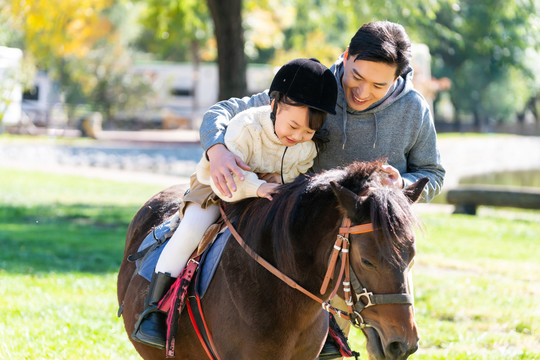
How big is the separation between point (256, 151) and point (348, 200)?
0.78 meters

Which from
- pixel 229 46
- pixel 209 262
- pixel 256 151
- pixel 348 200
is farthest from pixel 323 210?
pixel 229 46

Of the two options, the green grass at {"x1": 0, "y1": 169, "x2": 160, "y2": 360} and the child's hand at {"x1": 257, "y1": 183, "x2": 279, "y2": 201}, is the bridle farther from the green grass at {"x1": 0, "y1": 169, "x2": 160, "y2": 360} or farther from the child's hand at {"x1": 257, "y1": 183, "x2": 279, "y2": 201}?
the green grass at {"x1": 0, "y1": 169, "x2": 160, "y2": 360}

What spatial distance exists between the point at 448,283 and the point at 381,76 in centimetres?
568

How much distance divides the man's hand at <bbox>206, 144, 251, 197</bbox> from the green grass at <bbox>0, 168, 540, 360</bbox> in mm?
881

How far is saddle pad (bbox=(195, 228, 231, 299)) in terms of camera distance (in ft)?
10.8

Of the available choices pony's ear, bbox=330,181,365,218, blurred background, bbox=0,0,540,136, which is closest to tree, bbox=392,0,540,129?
blurred background, bbox=0,0,540,136

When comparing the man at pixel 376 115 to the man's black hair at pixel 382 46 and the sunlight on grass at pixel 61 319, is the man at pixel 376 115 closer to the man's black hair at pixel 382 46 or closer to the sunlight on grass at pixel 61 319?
the man's black hair at pixel 382 46

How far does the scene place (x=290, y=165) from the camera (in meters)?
3.41

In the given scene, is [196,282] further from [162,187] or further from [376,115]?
[162,187]

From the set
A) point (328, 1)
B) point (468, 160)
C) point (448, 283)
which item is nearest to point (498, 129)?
point (468, 160)

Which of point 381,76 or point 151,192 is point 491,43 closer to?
point 151,192

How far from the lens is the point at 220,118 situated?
3559 mm

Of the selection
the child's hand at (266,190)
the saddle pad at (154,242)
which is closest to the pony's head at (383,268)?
the child's hand at (266,190)

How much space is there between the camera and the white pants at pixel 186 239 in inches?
137
